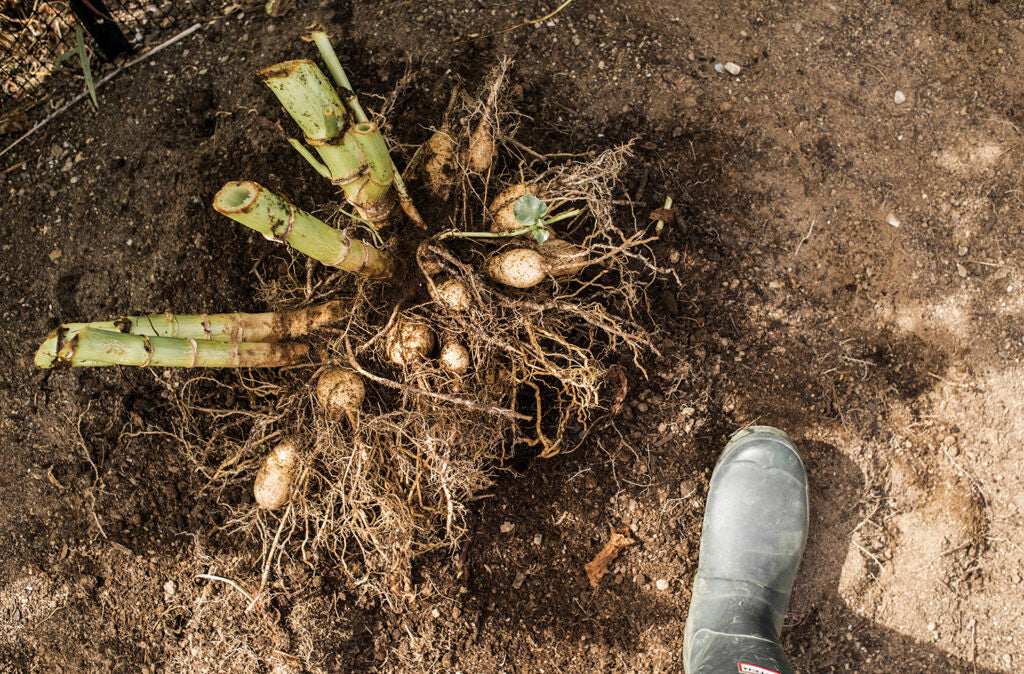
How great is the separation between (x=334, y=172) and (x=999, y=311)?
67.5 inches

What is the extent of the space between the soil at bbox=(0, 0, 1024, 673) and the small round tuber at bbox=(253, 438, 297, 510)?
0.26 meters

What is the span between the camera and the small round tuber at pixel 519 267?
1390 millimetres

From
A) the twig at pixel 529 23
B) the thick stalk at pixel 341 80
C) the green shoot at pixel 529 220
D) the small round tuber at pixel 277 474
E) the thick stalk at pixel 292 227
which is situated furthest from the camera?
the twig at pixel 529 23

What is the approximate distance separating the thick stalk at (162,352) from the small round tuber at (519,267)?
1.64 feet

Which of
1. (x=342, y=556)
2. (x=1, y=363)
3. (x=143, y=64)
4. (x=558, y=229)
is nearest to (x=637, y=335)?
(x=558, y=229)

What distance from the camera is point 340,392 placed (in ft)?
4.71

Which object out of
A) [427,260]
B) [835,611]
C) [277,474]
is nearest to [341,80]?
[427,260]

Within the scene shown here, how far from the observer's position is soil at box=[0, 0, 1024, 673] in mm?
1606

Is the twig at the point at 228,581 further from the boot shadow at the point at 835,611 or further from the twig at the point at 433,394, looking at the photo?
the boot shadow at the point at 835,611

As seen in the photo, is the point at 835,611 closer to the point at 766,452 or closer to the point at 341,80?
the point at 766,452

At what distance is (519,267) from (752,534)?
0.92 meters

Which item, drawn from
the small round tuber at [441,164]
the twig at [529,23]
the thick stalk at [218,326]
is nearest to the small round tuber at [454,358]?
the thick stalk at [218,326]

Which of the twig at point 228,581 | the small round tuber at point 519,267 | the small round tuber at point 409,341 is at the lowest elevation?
the twig at point 228,581

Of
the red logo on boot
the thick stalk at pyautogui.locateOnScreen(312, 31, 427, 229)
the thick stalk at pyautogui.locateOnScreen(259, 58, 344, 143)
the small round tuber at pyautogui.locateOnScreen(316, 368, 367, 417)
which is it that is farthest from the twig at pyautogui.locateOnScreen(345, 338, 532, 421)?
the red logo on boot
